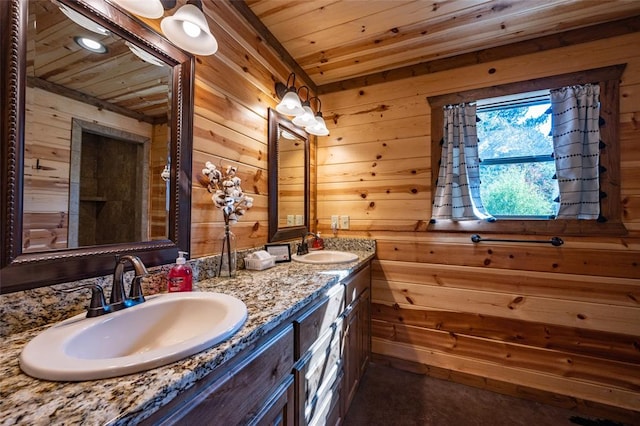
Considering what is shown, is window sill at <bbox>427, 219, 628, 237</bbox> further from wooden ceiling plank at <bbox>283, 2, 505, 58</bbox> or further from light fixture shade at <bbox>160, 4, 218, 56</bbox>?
light fixture shade at <bbox>160, 4, 218, 56</bbox>

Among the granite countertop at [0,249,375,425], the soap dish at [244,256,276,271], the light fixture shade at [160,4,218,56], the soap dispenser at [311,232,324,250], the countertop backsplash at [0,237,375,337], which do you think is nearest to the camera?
the granite countertop at [0,249,375,425]

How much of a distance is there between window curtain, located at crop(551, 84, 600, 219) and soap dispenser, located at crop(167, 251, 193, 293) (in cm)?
216

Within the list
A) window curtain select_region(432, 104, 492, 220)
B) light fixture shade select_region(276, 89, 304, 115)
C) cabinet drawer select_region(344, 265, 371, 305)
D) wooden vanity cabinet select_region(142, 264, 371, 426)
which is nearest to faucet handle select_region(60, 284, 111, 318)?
wooden vanity cabinet select_region(142, 264, 371, 426)

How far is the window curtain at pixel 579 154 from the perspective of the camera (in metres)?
1.63

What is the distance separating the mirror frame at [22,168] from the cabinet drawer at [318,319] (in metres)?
0.59

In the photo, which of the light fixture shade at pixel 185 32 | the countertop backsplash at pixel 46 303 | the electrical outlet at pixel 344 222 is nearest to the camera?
the countertop backsplash at pixel 46 303

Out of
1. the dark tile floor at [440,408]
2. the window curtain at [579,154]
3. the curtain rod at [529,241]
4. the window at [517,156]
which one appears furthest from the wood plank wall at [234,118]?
the window curtain at [579,154]

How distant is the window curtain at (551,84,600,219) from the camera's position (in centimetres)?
163

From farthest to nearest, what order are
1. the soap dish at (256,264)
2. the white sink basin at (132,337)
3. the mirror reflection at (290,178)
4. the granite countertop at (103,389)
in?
the mirror reflection at (290,178)
the soap dish at (256,264)
the white sink basin at (132,337)
the granite countertop at (103,389)

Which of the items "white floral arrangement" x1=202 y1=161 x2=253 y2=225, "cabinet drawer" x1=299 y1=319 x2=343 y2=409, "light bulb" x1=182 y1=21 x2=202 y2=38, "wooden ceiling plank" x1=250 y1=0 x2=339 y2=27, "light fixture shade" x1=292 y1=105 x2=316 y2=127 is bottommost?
"cabinet drawer" x1=299 y1=319 x2=343 y2=409

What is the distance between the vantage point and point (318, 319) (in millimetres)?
1132

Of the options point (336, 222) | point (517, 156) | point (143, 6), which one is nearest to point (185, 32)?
point (143, 6)

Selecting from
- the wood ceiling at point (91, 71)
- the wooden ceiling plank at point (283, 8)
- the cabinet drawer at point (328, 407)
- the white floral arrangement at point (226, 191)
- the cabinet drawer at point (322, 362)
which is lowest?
the cabinet drawer at point (328, 407)

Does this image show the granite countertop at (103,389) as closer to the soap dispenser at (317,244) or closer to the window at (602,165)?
the soap dispenser at (317,244)
